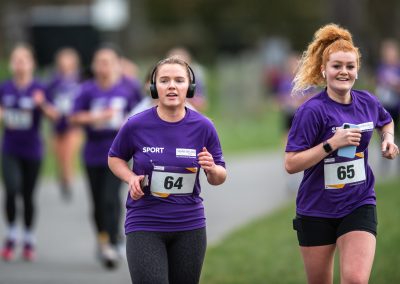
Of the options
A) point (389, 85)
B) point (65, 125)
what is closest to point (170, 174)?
point (65, 125)

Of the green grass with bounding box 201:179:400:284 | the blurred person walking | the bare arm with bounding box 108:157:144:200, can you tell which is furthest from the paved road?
the bare arm with bounding box 108:157:144:200

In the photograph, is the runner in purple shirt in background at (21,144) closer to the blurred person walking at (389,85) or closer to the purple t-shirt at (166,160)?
the purple t-shirt at (166,160)

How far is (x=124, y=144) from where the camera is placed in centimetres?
666

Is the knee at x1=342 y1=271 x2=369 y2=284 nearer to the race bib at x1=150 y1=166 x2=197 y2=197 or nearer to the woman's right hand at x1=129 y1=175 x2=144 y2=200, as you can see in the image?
the race bib at x1=150 y1=166 x2=197 y2=197

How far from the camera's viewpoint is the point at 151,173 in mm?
6555

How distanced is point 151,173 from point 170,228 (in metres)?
0.36

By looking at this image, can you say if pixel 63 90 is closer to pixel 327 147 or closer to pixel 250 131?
pixel 327 147

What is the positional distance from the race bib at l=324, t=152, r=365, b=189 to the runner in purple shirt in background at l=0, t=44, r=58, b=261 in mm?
5393

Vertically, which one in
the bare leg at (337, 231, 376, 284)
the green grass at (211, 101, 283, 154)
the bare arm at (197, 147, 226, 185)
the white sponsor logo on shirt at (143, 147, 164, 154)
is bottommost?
the green grass at (211, 101, 283, 154)

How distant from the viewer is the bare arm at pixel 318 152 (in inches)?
252

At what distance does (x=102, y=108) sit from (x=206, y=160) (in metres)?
4.59

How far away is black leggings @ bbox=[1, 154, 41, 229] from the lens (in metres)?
11.3

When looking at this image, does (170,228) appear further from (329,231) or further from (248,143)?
(248,143)

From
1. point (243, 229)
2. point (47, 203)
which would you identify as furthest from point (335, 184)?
point (47, 203)
